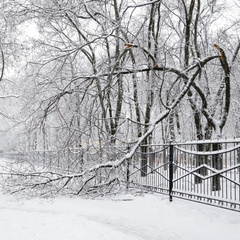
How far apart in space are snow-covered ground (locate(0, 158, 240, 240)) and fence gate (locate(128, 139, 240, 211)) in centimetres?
30

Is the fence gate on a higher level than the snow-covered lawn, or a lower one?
higher

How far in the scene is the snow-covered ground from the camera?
5875 mm

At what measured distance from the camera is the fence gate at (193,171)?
6863mm

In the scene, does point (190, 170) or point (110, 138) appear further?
point (110, 138)

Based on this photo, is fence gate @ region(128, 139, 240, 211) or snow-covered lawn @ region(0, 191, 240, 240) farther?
fence gate @ region(128, 139, 240, 211)

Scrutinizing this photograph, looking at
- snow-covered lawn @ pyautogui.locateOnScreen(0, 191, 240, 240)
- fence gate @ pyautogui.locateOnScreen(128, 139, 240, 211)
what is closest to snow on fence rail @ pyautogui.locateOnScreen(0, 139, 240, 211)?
fence gate @ pyautogui.locateOnScreen(128, 139, 240, 211)

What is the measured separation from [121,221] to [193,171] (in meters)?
2.13

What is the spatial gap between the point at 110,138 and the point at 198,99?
533cm

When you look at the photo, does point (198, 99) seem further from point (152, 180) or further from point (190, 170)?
point (190, 170)

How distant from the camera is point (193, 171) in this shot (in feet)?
25.9

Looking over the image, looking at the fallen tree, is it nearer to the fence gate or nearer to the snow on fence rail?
the snow on fence rail

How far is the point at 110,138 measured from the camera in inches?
426

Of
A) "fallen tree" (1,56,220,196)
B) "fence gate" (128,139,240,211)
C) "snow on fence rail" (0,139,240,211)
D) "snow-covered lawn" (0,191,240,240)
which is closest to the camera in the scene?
"snow-covered lawn" (0,191,240,240)

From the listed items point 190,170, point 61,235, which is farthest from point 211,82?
point 61,235
